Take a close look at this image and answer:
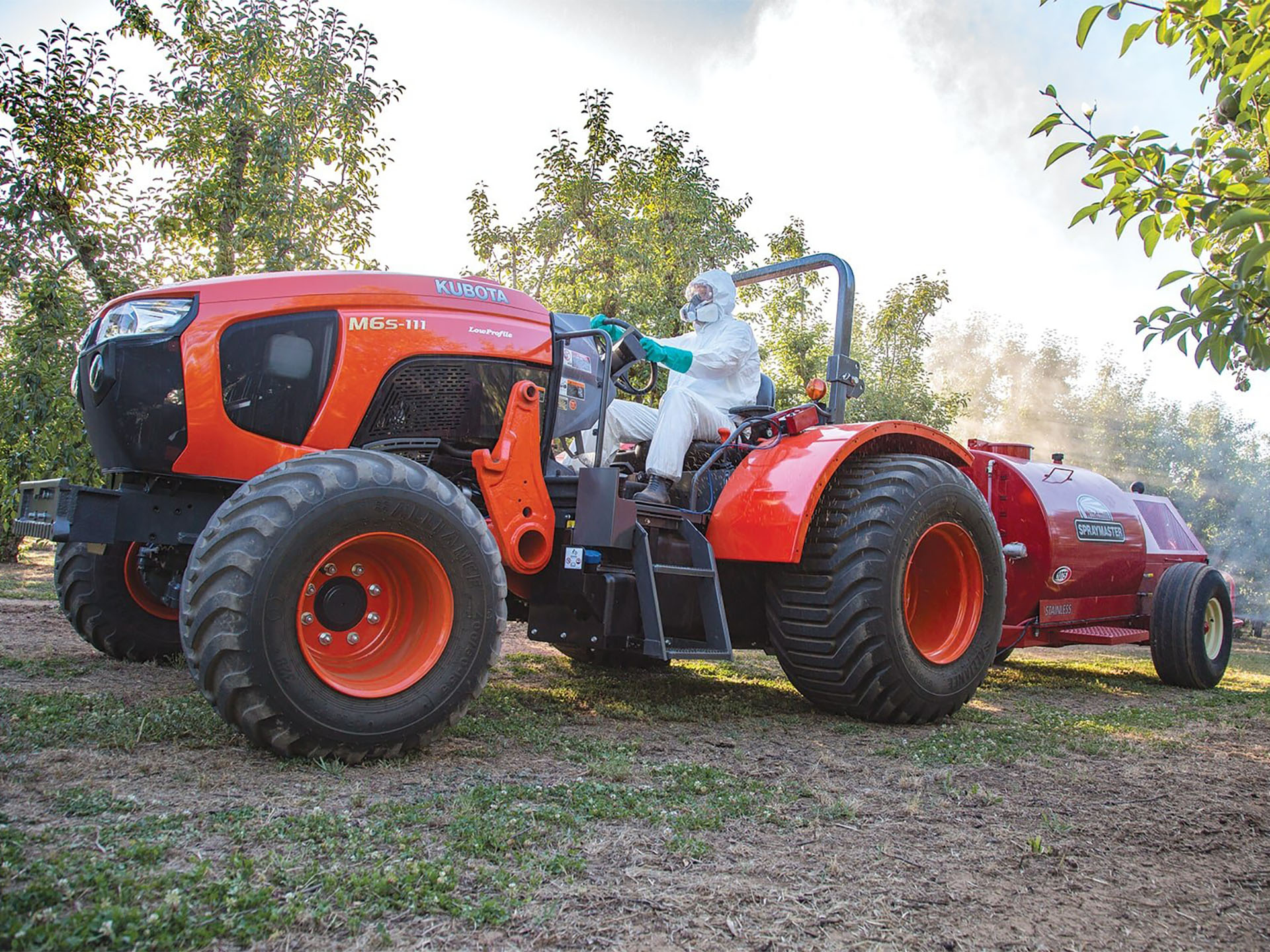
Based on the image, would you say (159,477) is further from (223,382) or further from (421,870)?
(421,870)

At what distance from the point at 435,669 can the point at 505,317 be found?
1647 mm

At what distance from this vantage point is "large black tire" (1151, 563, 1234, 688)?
7090mm

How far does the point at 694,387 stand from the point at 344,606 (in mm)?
2561

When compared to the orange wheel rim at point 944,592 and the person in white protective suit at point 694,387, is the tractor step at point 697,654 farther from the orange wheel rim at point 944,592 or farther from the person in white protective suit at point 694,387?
the orange wheel rim at point 944,592

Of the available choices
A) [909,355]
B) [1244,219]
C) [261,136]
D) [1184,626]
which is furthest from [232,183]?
[909,355]

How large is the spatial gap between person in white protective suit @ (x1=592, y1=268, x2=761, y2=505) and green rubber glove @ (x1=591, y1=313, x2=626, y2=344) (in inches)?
0.4

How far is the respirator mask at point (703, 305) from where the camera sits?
5422 millimetres

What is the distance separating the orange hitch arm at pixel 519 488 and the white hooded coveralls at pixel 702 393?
0.81 m

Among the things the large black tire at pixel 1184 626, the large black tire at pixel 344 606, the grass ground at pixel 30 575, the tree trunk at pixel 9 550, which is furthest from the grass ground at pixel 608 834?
the tree trunk at pixel 9 550

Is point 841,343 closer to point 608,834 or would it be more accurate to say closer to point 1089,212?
point 1089,212

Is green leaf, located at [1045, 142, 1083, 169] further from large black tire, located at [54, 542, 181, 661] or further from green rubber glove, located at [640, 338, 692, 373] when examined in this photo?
large black tire, located at [54, 542, 181, 661]

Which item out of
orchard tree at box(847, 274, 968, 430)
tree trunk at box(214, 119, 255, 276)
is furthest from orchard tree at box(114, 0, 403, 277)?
orchard tree at box(847, 274, 968, 430)

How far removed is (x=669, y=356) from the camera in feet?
15.2

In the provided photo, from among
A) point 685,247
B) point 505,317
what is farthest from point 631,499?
point 685,247
